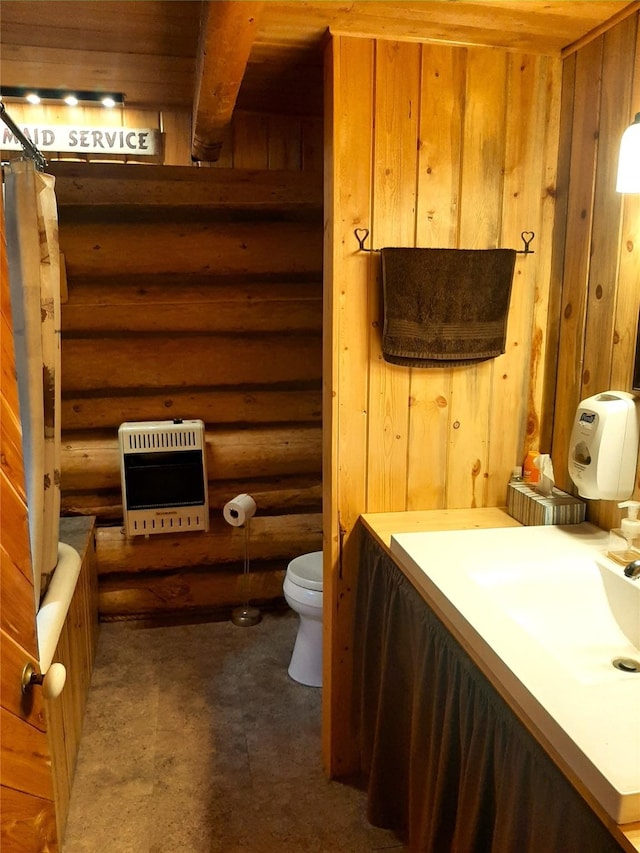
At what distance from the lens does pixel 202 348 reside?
133 inches

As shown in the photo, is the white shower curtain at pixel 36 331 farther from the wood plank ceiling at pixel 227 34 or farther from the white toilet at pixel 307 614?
the white toilet at pixel 307 614

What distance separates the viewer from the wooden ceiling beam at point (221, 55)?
1469mm

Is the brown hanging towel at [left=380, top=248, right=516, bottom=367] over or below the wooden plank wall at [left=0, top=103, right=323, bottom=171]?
below

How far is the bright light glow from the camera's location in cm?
158

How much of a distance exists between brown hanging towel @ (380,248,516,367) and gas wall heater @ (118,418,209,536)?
155cm

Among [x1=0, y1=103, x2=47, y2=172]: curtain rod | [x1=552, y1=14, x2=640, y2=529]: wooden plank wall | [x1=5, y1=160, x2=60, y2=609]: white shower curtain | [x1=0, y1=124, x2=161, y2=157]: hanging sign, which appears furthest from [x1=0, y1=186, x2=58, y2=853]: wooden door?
[x1=0, y1=124, x2=161, y2=157]: hanging sign

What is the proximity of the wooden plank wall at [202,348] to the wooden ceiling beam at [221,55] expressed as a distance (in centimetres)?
67

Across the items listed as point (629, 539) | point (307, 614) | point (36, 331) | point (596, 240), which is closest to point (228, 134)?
point (36, 331)

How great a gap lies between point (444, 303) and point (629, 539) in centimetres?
85

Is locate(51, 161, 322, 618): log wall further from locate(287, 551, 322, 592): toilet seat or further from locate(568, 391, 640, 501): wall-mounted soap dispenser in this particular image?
locate(568, 391, 640, 501): wall-mounted soap dispenser

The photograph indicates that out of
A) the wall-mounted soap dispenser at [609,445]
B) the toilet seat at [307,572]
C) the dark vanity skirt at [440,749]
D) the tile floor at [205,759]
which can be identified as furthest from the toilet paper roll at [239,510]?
the wall-mounted soap dispenser at [609,445]

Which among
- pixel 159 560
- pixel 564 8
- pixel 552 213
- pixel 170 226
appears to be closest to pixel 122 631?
pixel 159 560

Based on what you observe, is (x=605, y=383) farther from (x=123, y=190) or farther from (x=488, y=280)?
(x=123, y=190)

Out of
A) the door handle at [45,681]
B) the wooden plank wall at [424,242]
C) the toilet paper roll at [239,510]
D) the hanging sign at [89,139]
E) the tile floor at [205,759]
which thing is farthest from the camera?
the toilet paper roll at [239,510]
